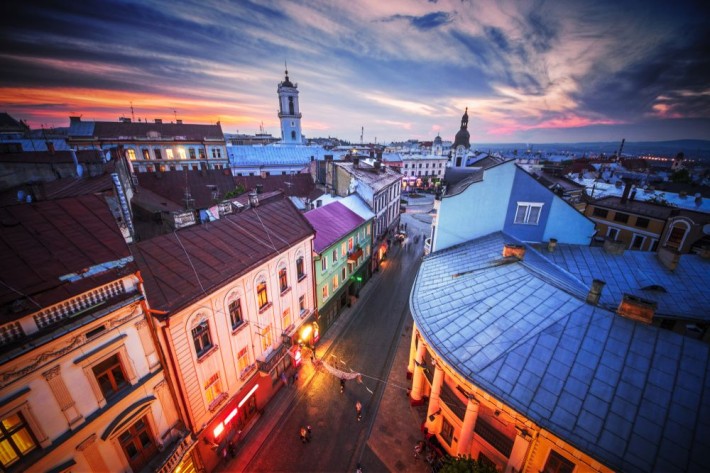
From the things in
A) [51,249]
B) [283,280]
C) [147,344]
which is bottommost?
[283,280]

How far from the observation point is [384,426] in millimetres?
16484

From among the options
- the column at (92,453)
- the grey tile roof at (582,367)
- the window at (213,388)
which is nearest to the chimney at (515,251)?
the grey tile roof at (582,367)

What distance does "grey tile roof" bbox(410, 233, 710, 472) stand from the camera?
803cm

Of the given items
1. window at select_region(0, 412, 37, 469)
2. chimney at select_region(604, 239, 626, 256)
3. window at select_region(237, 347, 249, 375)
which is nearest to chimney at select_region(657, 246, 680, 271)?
chimney at select_region(604, 239, 626, 256)

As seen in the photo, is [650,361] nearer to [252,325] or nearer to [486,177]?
[486,177]

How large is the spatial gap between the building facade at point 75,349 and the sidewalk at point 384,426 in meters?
5.56

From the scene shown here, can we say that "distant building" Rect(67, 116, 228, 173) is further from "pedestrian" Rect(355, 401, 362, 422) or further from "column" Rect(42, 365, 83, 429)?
"pedestrian" Rect(355, 401, 362, 422)

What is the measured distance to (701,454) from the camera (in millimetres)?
7578

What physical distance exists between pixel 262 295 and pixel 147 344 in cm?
600

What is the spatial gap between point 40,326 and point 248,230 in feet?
30.7

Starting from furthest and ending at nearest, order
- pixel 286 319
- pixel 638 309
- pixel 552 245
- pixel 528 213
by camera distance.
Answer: pixel 528 213 < pixel 552 245 < pixel 286 319 < pixel 638 309

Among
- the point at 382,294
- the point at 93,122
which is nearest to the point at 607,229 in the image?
the point at 382,294

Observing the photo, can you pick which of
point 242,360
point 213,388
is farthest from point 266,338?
point 213,388

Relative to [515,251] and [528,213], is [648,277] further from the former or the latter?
[515,251]
